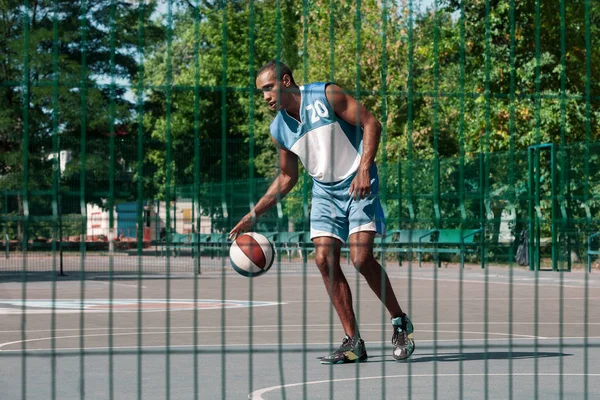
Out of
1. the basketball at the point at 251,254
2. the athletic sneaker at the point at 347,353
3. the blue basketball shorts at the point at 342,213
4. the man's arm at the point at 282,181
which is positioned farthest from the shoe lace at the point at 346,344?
the man's arm at the point at 282,181

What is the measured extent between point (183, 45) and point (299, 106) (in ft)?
161

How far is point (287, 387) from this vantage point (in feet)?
22.9

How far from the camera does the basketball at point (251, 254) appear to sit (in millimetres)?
7773

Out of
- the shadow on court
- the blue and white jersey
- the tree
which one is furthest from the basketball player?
the tree

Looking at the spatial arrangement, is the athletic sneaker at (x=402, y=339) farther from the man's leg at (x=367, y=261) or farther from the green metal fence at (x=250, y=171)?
the green metal fence at (x=250, y=171)

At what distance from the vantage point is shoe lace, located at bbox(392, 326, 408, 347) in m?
8.30

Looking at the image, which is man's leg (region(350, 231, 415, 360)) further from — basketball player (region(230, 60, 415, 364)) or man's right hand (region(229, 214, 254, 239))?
man's right hand (region(229, 214, 254, 239))

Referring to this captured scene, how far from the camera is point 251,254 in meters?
7.86

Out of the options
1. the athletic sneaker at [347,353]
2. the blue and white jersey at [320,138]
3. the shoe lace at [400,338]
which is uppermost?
the blue and white jersey at [320,138]

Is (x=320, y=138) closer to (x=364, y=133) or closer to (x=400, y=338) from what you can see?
(x=364, y=133)

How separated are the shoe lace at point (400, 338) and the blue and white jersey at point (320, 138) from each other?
1110 mm

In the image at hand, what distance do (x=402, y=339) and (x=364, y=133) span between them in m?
1.69

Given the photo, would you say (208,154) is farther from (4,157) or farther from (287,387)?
(287,387)

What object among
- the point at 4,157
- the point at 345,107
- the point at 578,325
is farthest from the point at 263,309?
the point at 345,107
